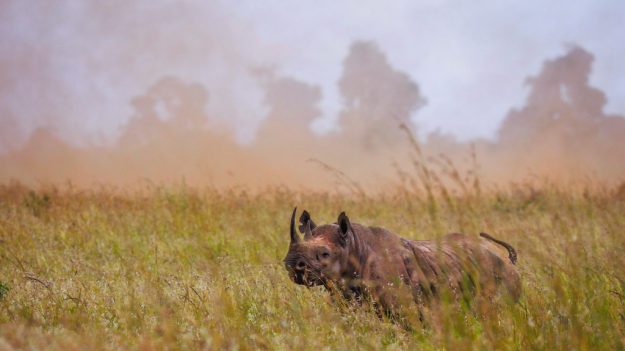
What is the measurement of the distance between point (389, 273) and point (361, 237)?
1.12ft

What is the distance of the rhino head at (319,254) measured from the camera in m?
4.31

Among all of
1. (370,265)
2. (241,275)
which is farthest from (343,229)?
(241,275)

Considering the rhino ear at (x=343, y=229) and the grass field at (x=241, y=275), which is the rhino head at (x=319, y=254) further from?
the grass field at (x=241, y=275)

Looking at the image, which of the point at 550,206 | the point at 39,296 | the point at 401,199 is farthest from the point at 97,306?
the point at 550,206

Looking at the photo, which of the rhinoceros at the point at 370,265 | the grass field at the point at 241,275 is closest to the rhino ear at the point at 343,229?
the rhinoceros at the point at 370,265

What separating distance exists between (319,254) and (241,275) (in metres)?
2.33

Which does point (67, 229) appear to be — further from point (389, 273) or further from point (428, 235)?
point (389, 273)

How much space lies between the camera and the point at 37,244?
854cm

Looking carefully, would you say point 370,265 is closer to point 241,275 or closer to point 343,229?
point 343,229

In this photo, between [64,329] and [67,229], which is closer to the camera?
[64,329]

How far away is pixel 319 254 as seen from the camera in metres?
4.41

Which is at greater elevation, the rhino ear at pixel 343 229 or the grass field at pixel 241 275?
the rhino ear at pixel 343 229

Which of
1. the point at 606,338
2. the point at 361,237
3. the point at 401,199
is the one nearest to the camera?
the point at 606,338

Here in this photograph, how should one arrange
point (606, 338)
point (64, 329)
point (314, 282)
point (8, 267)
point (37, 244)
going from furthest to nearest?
point (37, 244) < point (8, 267) < point (314, 282) < point (64, 329) < point (606, 338)
